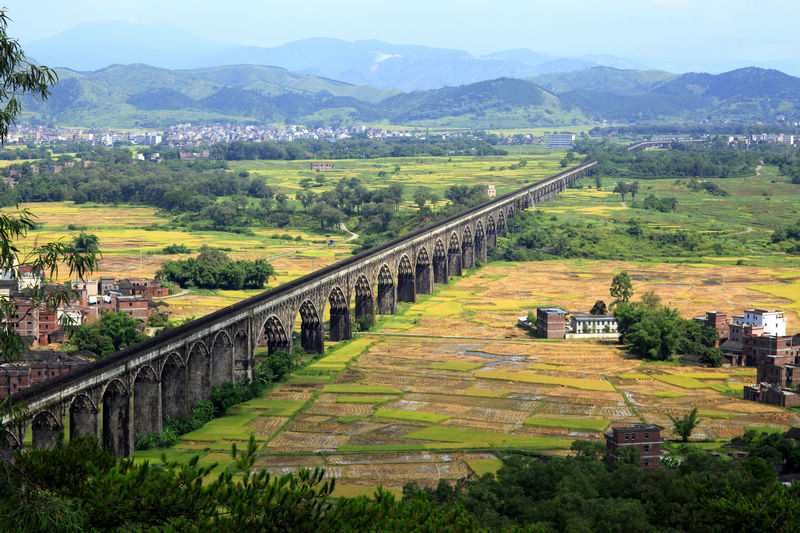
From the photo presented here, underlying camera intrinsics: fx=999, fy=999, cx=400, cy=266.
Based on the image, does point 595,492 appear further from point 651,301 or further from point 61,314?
point 651,301

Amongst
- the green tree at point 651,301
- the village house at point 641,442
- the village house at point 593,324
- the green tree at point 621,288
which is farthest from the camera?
the green tree at point 621,288

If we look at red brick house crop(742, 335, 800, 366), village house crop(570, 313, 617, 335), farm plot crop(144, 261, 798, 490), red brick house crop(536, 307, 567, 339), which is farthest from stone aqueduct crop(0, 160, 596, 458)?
red brick house crop(742, 335, 800, 366)

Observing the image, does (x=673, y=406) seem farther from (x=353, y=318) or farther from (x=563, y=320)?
(x=353, y=318)

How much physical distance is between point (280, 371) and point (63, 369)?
20030mm

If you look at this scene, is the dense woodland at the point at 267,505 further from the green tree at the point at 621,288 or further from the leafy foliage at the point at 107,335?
the green tree at the point at 621,288

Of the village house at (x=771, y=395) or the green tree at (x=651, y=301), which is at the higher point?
the green tree at (x=651, y=301)

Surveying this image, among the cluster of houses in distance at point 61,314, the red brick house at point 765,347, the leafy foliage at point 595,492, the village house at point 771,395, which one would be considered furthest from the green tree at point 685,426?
the cluster of houses in distance at point 61,314

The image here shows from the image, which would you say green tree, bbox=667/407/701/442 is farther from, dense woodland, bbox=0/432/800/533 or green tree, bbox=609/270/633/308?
green tree, bbox=609/270/633/308

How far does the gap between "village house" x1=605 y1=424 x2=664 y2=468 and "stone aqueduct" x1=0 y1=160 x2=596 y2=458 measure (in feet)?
109

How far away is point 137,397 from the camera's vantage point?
2884 inches

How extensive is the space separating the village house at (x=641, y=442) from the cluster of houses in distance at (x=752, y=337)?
23.7 meters

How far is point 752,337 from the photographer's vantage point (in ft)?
343

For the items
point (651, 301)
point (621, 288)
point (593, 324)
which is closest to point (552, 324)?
point (593, 324)

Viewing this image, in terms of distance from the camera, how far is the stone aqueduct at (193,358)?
61.2 meters
